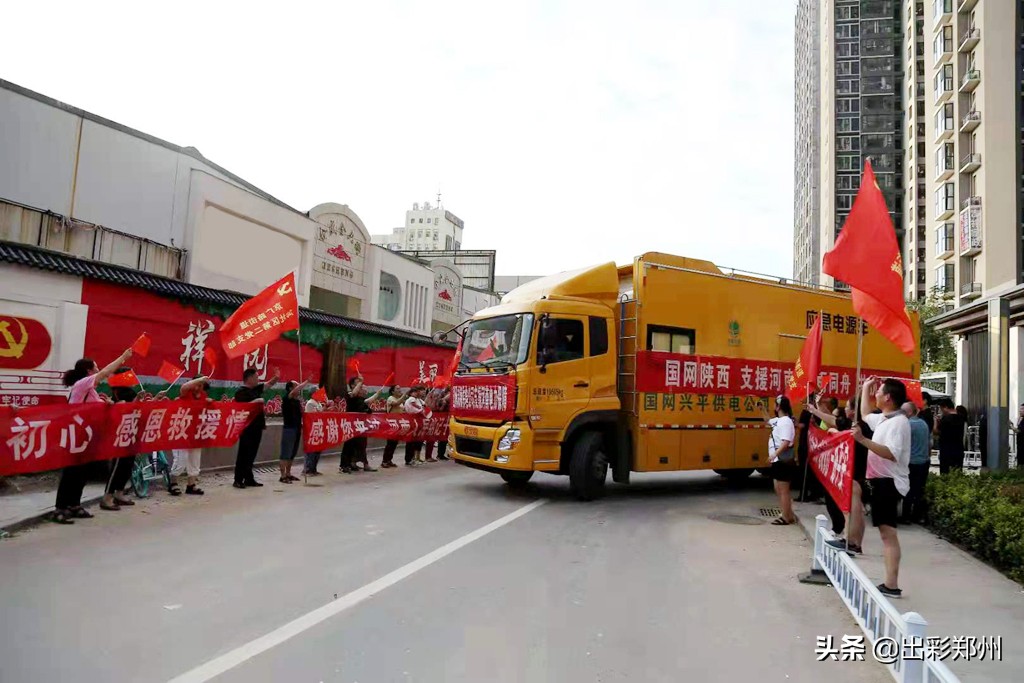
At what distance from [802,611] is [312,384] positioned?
16052 millimetres

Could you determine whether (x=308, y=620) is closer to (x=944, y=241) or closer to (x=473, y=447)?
(x=473, y=447)

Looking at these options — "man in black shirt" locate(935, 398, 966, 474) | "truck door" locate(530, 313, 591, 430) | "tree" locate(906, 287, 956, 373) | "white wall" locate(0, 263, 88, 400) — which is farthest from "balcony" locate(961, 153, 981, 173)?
"white wall" locate(0, 263, 88, 400)

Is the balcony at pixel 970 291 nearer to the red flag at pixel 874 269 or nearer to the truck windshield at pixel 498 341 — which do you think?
the truck windshield at pixel 498 341

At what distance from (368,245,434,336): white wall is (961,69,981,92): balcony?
38.1 metres

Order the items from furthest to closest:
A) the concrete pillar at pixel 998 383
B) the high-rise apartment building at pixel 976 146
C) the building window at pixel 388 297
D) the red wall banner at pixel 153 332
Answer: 1. the high-rise apartment building at pixel 976 146
2. the building window at pixel 388 297
3. the red wall banner at pixel 153 332
4. the concrete pillar at pixel 998 383

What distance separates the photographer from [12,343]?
11859mm

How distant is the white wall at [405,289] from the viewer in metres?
27.6

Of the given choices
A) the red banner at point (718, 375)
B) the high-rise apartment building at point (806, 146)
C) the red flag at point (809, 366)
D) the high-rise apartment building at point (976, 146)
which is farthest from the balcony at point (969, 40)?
the red flag at point (809, 366)

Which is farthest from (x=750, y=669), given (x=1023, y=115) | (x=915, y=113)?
(x=915, y=113)

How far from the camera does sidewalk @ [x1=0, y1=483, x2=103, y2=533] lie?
300 inches

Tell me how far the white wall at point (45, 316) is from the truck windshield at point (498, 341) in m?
7.28

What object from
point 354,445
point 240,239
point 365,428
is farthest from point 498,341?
point 240,239

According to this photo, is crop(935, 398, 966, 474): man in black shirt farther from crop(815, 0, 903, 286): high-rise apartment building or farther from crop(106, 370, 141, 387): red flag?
crop(815, 0, 903, 286): high-rise apartment building

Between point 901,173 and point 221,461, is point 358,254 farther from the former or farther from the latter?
point 901,173
